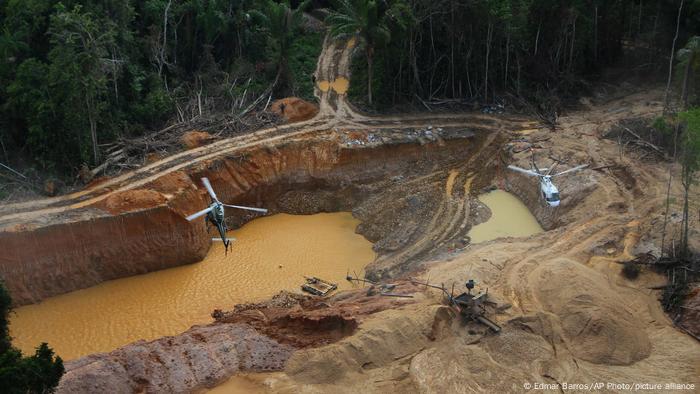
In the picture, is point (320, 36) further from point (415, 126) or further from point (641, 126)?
point (641, 126)

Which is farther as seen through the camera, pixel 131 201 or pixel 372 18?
pixel 372 18

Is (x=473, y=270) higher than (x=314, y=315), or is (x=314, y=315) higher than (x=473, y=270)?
(x=473, y=270)

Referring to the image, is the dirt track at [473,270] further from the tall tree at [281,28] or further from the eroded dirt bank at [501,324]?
the tall tree at [281,28]

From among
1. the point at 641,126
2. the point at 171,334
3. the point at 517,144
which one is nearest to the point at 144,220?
the point at 171,334

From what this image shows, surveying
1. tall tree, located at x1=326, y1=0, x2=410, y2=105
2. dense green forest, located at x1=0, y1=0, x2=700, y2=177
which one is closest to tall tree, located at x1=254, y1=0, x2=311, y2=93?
dense green forest, located at x1=0, y1=0, x2=700, y2=177

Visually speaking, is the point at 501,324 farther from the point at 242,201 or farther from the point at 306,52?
Result: the point at 306,52

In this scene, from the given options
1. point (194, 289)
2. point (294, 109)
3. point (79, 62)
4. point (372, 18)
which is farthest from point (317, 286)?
point (372, 18)
